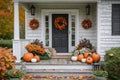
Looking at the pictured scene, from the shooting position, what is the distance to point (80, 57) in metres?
12.4

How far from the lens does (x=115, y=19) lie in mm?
12352

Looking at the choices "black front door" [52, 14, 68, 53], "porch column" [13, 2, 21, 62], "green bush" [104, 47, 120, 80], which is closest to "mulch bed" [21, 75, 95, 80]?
"green bush" [104, 47, 120, 80]

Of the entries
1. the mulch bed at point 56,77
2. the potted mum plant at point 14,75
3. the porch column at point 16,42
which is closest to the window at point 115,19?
the mulch bed at point 56,77

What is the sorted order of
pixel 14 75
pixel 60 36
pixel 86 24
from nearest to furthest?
pixel 14 75, pixel 86 24, pixel 60 36

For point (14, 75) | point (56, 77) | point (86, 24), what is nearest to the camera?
point (14, 75)

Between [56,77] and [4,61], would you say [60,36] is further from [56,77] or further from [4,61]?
[4,61]

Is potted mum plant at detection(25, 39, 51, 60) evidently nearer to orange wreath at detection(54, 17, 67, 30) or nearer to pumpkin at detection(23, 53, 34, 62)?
pumpkin at detection(23, 53, 34, 62)

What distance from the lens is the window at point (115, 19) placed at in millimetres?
12336

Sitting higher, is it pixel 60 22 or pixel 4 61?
pixel 60 22

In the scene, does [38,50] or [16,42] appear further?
Answer: [38,50]

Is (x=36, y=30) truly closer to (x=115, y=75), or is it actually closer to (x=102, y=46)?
(x=102, y=46)

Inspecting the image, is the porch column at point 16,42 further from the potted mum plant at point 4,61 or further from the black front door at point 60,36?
the black front door at point 60,36

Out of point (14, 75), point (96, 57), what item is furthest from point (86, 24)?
point (14, 75)

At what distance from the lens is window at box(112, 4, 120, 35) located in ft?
40.5
